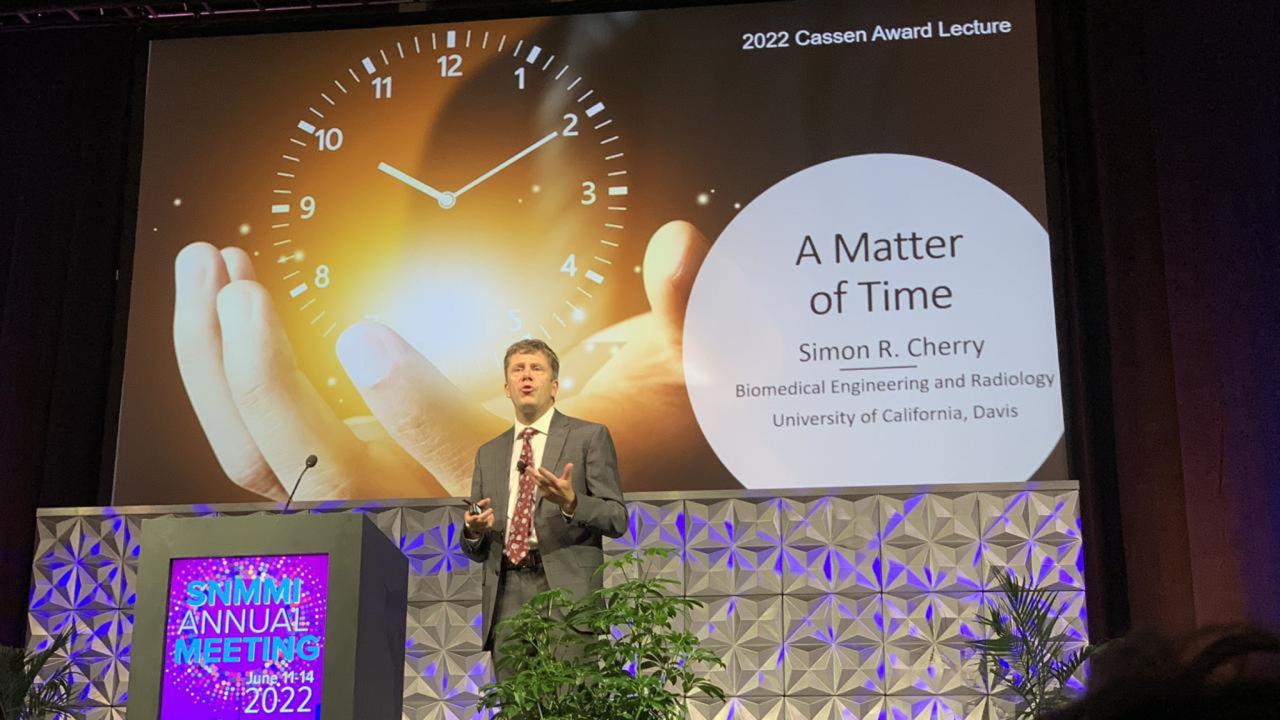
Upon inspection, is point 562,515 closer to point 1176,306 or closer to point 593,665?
point 593,665

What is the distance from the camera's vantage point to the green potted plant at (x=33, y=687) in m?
5.04

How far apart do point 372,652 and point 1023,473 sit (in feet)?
9.69

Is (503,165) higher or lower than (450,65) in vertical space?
lower

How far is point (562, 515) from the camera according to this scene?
4.18m

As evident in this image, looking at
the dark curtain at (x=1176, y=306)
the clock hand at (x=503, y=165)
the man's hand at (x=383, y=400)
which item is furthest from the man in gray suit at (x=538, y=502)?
the dark curtain at (x=1176, y=306)

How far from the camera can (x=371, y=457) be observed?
588 cm

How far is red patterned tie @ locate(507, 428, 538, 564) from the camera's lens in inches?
165

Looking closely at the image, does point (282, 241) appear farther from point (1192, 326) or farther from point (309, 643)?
point (1192, 326)

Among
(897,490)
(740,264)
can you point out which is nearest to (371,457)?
(740,264)

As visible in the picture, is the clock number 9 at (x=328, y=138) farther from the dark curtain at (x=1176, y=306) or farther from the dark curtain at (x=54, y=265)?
the dark curtain at (x=1176, y=306)

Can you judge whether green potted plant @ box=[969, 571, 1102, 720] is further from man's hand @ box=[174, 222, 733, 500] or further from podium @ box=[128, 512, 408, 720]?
podium @ box=[128, 512, 408, 720]
